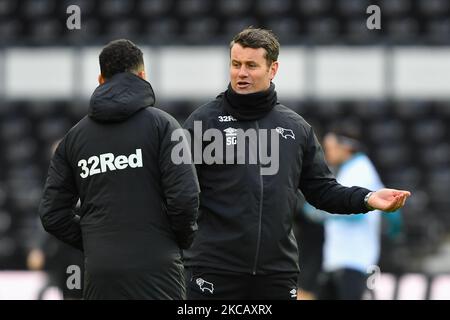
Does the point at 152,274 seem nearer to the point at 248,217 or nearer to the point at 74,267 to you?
the point at 248,217

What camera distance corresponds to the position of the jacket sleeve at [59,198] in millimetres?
4102

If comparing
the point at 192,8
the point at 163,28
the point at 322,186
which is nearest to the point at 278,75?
the point at 192,8

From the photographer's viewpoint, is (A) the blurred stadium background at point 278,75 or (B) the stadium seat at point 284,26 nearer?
(A) the blurred stadium background at point 278,75

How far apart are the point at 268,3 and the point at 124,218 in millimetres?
10221

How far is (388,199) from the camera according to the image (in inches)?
167

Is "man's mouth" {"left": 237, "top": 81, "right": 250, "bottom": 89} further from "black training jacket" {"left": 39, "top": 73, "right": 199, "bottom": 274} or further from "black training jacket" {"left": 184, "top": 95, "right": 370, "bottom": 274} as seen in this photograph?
"black training jacket" {"left": 39, "top": 73, "right": 199, "bottom": 274}

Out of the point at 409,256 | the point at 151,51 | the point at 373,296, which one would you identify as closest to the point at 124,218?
the point at 373,296

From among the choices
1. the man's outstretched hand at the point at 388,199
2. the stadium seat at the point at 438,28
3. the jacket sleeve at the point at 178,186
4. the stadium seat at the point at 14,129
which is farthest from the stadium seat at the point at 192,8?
the jacket sleeve at the point at 178,186

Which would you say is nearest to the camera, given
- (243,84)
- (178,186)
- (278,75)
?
(178,186)

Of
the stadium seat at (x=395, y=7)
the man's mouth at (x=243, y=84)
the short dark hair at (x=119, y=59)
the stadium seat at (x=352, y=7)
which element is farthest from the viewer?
the stadium seat at (x=395, y=7)

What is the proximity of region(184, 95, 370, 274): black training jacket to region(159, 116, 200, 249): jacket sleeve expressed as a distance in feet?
0.79

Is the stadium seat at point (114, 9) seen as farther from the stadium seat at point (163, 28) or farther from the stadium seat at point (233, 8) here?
the stadium seat at point (233, 8)

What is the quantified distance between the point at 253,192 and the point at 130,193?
1.74ft

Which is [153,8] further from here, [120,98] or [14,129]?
[120,98]
